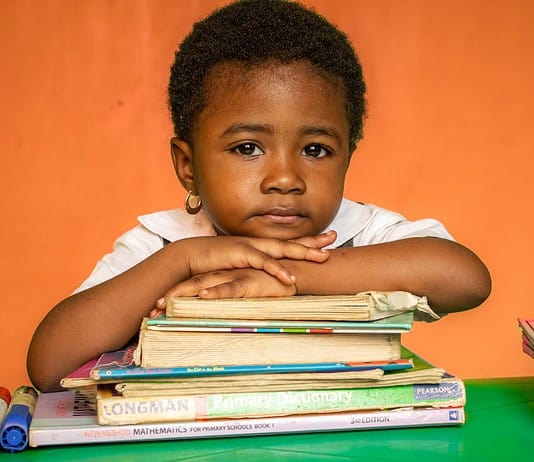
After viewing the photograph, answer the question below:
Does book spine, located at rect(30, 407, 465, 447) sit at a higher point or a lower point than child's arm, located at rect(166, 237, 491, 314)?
lower

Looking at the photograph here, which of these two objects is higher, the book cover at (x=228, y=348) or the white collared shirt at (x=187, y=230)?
the white collared shirt at (x=187, y=230)

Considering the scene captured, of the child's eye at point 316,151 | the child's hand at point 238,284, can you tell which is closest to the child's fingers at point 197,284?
the child's hand at point 238,284

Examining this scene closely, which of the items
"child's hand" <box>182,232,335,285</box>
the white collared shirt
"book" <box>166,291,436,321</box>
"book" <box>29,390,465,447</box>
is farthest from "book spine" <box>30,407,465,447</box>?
the white collared shirt

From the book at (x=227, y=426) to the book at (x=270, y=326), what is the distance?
0.09m

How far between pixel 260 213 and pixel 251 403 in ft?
1.51

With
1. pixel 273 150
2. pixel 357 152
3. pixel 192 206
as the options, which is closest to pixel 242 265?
pixel 273 150

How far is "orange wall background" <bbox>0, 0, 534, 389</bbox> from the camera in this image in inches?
92.4

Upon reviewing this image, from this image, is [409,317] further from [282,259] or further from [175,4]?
[175,4]

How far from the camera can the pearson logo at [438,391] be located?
0.87 metres

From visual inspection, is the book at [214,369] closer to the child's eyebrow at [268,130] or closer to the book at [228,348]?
the book at [228,348]

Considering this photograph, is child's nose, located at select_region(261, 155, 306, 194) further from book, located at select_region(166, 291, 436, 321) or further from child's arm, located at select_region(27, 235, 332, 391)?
book, located at select_region(166, 291, 436, 321)

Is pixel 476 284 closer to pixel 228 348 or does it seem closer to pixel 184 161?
pixel 228 348

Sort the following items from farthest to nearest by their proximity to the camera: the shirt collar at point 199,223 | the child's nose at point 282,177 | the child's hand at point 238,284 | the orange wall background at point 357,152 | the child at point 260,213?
the orange wall background at point 357,152, the shirt collar at point 199,223, the child's nose at point 282,177, the child at point 260,213, the child's hand at point 238,284

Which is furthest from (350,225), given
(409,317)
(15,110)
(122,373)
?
(15,110)
